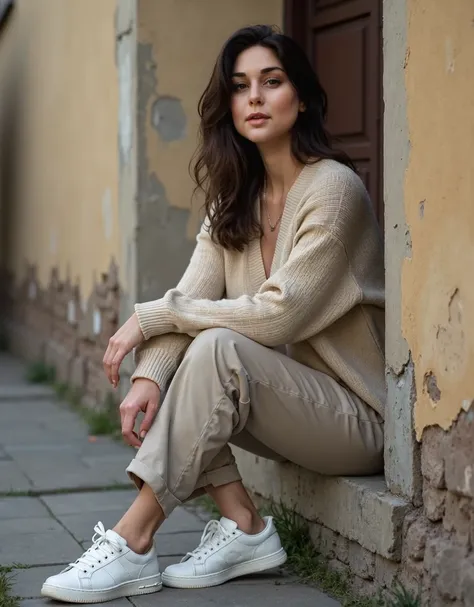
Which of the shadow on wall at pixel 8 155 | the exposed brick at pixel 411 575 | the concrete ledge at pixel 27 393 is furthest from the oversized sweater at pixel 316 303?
the shadow on wall at pixel 8 155

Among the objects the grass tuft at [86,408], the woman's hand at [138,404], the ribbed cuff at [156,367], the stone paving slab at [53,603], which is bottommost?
the grass tuft at [86,408]

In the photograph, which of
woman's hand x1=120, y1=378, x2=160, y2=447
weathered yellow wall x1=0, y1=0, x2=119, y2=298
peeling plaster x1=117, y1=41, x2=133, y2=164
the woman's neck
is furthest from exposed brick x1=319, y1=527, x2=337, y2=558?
weathered yellow wall x1=0, y1=0, x2=119, y2=298

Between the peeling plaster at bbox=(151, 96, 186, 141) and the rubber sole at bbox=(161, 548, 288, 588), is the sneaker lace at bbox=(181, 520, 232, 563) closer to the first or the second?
the rubber sole at bbox=(161, 548, 288, 588)

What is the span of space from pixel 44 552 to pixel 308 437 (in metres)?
1.00

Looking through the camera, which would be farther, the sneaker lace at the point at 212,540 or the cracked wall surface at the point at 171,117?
the cracked wall surface at the point at 171,117

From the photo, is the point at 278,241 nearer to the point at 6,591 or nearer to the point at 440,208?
the point at 440,208

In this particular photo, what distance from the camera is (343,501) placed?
3.05m

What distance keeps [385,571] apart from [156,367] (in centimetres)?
82

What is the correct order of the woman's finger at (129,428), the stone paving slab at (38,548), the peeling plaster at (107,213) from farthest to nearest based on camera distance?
the peeling plaster at (107,213), the stone paving slab at (38,548), the woman's finger at (129,428)

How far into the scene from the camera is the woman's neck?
3.30 m

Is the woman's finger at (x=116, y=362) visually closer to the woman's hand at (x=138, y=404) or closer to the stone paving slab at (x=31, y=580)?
the woman's hand at (x=138, y=404)

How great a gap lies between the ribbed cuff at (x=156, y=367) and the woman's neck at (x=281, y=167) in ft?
2.01

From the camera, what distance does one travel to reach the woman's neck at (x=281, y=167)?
130 inches

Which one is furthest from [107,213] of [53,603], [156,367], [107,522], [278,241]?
[53,603]
